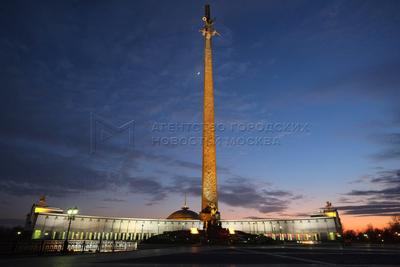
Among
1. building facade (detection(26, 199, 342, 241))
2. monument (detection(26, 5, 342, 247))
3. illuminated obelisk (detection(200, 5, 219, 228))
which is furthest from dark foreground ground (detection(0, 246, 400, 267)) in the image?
building facade (detection(26, 199, 342, 241))

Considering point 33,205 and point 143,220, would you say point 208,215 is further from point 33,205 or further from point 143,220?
point 33,205

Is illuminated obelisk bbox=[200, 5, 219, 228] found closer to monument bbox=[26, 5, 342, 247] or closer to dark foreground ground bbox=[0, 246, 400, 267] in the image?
monument bbox=[26, 5, 342, 247]

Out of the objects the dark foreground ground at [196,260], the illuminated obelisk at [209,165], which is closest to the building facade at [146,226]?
the illuminated obelisk at [209,165]

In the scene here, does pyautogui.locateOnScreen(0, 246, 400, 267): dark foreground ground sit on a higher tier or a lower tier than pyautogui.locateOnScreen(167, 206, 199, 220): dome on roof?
lower

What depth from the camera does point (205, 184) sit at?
40906mm

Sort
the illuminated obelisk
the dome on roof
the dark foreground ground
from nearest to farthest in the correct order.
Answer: the dark foreground ground < the illuminated obelisk < the dome on roof

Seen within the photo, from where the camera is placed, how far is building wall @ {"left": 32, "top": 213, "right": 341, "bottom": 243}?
61.9 m

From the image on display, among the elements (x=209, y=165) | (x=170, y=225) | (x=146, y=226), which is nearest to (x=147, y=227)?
(x=146, y=226)

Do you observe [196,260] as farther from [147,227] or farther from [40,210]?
[40,210]

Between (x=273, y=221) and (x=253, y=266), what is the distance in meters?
63.9

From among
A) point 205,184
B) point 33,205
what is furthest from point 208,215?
point 33,205

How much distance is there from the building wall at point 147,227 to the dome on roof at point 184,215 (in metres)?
3.86

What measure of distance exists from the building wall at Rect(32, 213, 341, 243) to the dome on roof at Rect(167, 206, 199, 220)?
3.86 m

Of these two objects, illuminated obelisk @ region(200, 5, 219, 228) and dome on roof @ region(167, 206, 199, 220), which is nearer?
illuminated obelisk @ region(200, 5, 219, 228)
